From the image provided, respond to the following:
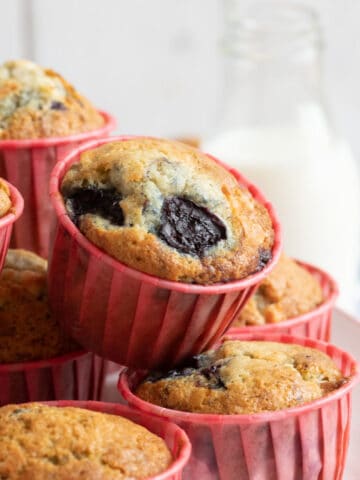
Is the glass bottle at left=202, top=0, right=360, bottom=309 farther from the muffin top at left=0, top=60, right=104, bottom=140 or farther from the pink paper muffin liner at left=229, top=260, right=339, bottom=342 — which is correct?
the muffin top at left=0, top=60, right=104, bottom=140

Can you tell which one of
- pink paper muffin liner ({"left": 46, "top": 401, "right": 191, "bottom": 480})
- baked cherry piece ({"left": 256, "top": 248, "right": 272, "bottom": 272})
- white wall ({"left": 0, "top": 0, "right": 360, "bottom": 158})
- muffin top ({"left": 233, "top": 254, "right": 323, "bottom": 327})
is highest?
baked cherry piece ({"left": 256, "top": 248, "right": 272, "bottom": 272})

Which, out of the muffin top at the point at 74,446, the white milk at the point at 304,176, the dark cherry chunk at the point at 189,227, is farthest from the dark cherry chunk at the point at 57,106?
the white milk at the point at 304,176

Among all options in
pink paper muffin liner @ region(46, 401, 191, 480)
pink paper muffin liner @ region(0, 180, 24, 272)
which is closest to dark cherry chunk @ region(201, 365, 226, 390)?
pink paper muffin liner @ region(46, 401, 191, 480)

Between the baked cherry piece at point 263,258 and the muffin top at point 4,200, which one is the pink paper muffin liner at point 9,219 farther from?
the baked cherry piece at point 263,258

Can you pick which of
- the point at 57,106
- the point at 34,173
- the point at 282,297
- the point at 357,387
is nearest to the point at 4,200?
the point at 34,173

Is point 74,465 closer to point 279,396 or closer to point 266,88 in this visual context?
point 279,396
